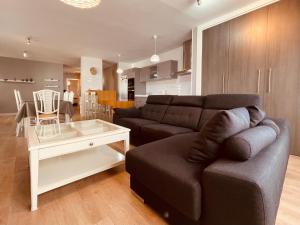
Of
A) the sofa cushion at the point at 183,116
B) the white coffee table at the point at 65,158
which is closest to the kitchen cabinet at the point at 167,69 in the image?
the sofa cushion at the point at 183,116

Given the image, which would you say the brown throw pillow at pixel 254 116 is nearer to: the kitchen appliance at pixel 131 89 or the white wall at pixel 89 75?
the kitchen appliance at pixel 131 89

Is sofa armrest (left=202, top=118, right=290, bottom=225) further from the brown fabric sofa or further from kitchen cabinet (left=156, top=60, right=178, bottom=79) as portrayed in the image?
kitchen cabinet (left=156, top=60, right=178, bottom=79)

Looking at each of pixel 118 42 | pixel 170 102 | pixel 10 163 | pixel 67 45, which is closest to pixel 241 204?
pixel 170 102

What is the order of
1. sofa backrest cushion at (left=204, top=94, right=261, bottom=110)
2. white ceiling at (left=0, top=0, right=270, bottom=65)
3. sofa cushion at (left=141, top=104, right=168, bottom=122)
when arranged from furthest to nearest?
sofa cushion at (left=141, top=104, right=168, bottom=122) < white ceiling at (left=0, top=0, right=270, bottom=65) < sofa backrest cushion at (left=204, top=94, right=261, bottom=110)

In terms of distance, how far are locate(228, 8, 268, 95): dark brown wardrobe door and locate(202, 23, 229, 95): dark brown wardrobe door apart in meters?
0.12

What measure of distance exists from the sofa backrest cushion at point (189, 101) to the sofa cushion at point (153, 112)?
23cm

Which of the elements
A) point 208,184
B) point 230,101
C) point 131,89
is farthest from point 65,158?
point 131,89

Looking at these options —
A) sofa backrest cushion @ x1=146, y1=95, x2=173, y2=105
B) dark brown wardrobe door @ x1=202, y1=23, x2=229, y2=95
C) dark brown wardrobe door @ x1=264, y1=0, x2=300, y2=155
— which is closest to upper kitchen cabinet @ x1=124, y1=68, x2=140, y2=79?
sofa backrest cushion @ x1=146, y1=95, x2=173, y2=105

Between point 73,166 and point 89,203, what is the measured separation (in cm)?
46

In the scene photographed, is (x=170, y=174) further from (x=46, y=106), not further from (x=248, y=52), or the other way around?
(x=46, y=106)

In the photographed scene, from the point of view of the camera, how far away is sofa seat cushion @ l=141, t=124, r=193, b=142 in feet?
6.89

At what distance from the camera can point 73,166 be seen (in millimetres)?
1598

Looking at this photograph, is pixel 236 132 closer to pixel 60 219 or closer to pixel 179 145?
pixel 179 145

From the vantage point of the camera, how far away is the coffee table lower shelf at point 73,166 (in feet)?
4.43
